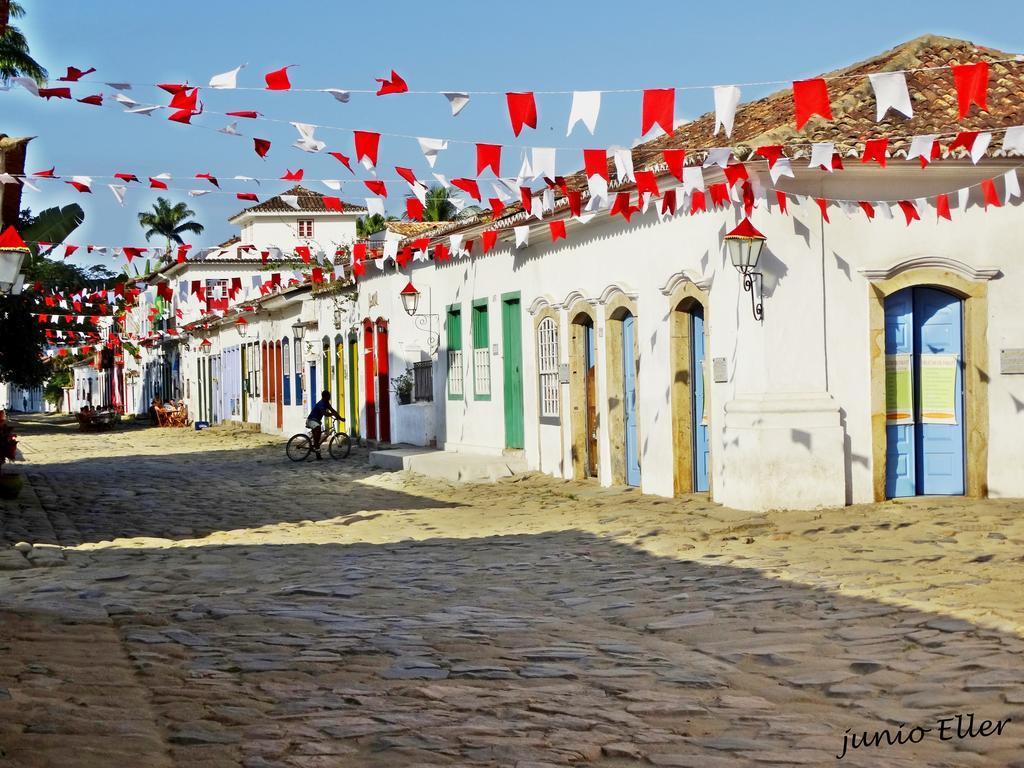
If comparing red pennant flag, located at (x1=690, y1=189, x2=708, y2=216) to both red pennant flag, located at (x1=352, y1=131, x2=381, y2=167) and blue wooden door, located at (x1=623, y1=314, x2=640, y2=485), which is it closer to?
blue wooden door, located at (x1=623, y1=314, x2=640, y2=485)

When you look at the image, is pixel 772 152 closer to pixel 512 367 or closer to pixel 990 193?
pixel 990 193

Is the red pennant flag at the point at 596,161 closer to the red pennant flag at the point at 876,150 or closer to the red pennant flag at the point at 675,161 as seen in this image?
the red pennant flag at the point at 675,161

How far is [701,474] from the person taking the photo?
48.5 feet

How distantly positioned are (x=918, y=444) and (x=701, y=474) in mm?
2397

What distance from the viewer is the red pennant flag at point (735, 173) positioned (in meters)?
12.5

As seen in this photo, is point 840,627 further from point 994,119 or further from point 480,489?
point 480,489

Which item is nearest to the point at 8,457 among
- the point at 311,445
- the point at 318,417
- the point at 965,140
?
the point at 318,417

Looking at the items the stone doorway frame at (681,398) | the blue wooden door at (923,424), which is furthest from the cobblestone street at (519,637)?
the stone doorway frame at (681,398)

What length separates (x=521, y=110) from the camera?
30.5ft

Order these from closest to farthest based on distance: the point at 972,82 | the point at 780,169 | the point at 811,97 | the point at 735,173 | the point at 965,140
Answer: the point at 811,97 < the point at 972,82 < the point at 780,169 < the point at 965,140 < the point at 735,173

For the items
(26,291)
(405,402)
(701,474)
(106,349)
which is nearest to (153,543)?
(701,474)

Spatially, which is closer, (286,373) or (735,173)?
(735,173)

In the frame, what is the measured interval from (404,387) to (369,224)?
3056 cm

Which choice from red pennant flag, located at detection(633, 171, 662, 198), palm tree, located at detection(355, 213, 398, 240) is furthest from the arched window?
red pennant flag, located at detection(633, 171, 662, 198)
